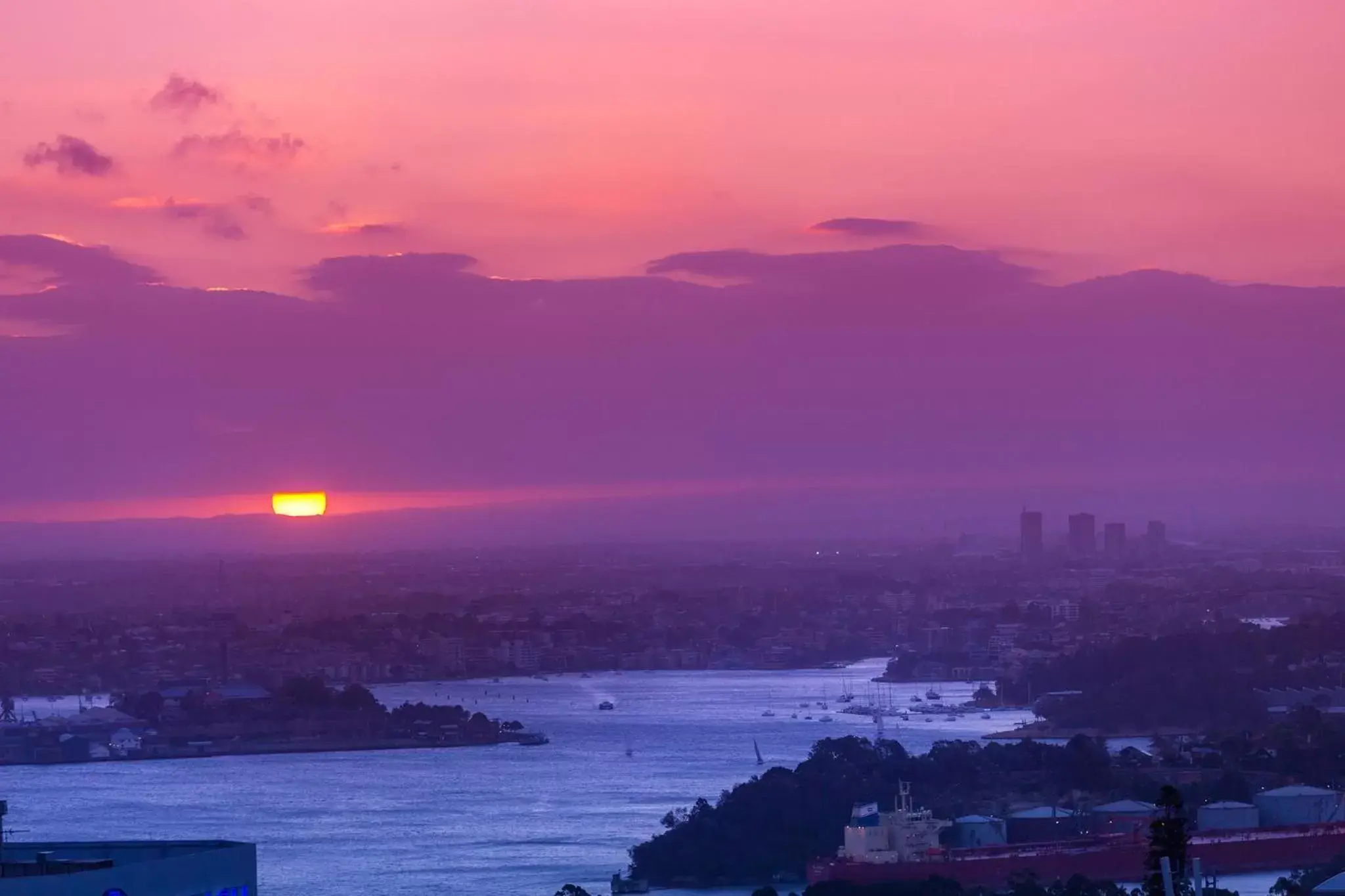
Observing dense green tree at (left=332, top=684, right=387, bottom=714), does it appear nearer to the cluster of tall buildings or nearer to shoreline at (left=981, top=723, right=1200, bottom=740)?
shoreline at (left=981, top=723, right=1200, bottom=740)

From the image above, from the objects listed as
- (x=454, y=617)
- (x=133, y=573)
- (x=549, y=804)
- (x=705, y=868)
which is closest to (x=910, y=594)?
(x=454, y=617)

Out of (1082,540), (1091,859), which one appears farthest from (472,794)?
(1082,540)

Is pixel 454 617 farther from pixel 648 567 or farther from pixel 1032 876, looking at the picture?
pixel 1032 876

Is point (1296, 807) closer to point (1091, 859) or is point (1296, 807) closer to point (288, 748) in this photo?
point (1091, 859)

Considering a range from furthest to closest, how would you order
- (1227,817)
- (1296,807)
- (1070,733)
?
(1070,733), (1296,807), (1227,817)

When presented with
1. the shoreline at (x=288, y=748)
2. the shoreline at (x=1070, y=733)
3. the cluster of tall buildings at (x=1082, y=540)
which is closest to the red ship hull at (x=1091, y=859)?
the shoreline at (x=1070, y=733)

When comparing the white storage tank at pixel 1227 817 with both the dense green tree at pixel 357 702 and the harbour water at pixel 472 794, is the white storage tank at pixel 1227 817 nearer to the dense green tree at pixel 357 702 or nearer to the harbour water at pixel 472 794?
the harbour water at pixel 472 794
